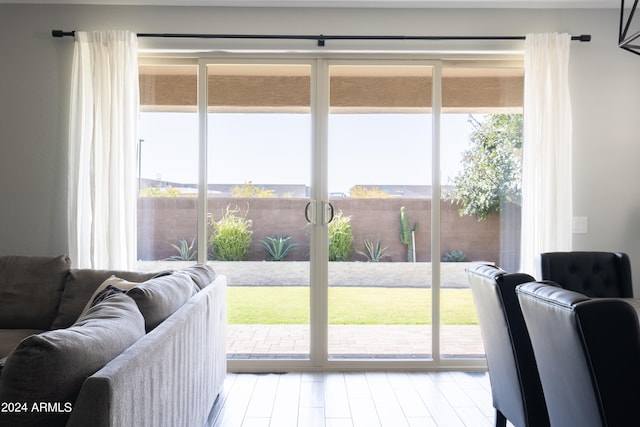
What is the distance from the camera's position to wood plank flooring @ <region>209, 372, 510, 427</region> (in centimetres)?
264

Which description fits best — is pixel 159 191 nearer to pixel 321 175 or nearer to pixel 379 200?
pixel 321 175

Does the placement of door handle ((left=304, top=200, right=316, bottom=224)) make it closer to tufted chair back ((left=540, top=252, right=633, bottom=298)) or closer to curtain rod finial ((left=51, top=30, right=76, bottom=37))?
tufted chair back ((left=540, top=252, right=633, bottom=298))

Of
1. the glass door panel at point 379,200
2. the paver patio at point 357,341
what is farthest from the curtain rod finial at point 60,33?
the paver patio at point 357,341

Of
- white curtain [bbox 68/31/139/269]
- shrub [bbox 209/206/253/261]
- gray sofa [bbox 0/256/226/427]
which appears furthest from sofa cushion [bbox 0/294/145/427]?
shrub [bbox 209/206/253/261]

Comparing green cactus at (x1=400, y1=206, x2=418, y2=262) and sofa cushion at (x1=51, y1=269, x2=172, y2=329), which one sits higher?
green cactus at (x1=400, y1=206, x2=418, y2=262)

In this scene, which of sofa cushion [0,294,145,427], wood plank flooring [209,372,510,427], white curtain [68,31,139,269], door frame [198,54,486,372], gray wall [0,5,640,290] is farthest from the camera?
door frame [198,54,486,372]

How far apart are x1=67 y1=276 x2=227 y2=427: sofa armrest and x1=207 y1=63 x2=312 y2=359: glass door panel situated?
73 cm

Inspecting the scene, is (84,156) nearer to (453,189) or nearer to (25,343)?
(25,343)

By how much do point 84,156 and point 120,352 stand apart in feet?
7.67

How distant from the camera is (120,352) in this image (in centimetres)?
141

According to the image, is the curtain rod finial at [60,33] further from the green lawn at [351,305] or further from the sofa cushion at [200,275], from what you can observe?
the green lawn at [351,305]

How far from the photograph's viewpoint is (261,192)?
3594 millimetres

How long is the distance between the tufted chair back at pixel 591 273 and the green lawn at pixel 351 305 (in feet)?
3.34

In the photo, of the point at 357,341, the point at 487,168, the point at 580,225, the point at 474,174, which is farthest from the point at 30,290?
the point at 580,225
